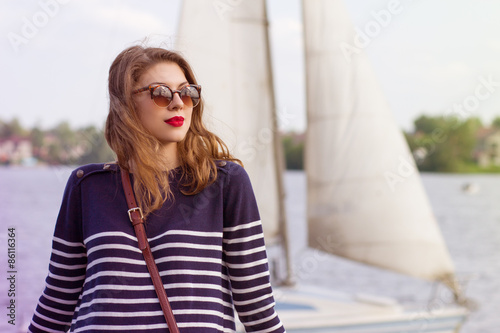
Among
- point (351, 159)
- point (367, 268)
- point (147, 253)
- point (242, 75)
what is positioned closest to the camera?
point (147, 253)

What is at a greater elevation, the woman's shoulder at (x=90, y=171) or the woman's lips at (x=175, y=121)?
the woman's lips at (x=175, y=121)

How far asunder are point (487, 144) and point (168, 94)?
64004 mm

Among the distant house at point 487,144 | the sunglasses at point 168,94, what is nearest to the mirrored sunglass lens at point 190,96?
the sunglasses at point 168,94

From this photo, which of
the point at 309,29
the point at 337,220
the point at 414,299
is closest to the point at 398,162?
the point at 337,220

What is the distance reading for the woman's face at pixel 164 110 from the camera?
1666 millimetres

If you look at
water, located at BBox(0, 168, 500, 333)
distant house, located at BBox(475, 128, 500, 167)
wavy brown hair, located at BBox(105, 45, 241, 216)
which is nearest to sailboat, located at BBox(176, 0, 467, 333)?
water, located at BBox(0, 168, 500, 333)

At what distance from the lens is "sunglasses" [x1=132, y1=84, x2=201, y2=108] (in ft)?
5.41

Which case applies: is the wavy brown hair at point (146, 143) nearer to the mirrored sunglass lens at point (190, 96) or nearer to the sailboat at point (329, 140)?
the mirrored sunglass lens at point (190, 96)

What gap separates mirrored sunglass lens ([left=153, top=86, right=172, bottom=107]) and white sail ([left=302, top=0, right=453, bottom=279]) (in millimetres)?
7691

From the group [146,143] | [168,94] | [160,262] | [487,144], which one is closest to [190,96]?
[168,94]

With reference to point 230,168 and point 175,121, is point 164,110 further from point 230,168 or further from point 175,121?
point 230,168

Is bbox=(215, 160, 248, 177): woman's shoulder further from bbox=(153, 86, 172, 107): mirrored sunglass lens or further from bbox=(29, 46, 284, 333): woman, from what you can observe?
bbox=(153, 86, 172, 107): mirrored sunglass lens

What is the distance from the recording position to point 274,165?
9383mm

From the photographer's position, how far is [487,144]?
6156cm
